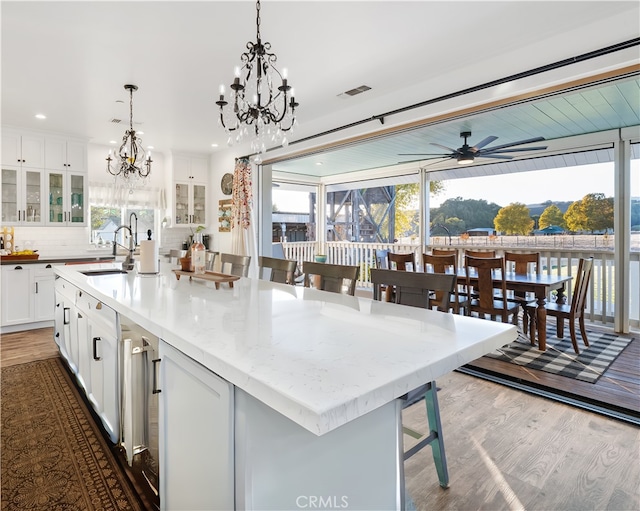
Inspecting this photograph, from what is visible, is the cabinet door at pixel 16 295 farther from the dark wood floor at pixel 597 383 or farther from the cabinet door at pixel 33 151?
the dark wood floor at pixel 597 383

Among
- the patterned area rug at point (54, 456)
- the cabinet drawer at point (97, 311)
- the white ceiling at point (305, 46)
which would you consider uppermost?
the white ceiling at point (305, 46)

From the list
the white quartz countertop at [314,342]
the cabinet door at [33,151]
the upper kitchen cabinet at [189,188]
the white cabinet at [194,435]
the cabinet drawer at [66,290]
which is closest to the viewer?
the white quartz countertop at [314,342]

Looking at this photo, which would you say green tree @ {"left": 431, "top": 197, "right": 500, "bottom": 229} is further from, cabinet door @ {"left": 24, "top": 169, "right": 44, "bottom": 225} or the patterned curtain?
cabinet door @ {"left": 24, "top": 169, "right": 44, "bottom": 225}

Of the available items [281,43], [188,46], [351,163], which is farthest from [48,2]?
[351,163]

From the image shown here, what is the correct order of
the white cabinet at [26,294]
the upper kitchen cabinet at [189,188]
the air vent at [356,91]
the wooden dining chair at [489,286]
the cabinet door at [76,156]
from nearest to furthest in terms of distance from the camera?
the air vent at [356,91], the wooden dining chair at [489,286], the white cabinet at [26,294], the cabinet door at [76,156], the upper kitchen cabinet at [189,188]

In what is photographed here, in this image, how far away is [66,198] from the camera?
17.6ft

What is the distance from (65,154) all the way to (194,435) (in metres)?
5.66

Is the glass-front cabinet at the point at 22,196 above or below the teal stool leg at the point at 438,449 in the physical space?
above

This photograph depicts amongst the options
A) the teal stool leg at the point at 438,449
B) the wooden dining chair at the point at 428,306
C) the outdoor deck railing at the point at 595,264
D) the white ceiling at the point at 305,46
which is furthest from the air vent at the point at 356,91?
the outdoor deck railing at the point at 595,264

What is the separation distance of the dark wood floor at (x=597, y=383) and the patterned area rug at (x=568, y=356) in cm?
8

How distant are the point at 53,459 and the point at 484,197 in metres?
6.57

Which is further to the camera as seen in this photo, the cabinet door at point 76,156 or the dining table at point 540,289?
the cabinet door at point 76,156

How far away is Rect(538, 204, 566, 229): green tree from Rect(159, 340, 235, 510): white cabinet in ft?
20.0

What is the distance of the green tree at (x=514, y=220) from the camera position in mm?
6062
